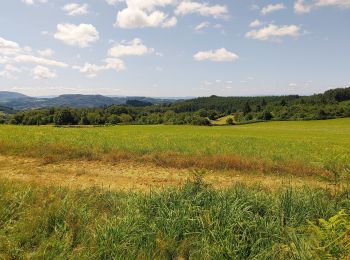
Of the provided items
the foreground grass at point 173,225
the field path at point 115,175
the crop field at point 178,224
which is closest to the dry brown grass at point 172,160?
the field path at point 115,175

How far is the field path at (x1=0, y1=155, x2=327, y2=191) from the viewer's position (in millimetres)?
11648

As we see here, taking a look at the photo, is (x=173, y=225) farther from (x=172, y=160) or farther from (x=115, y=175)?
(x=172, y=160)

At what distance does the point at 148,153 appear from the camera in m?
17.1

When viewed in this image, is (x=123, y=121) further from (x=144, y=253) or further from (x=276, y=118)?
(x=144, y=253)

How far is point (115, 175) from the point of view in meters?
13.0

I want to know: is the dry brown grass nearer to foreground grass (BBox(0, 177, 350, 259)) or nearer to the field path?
the field path

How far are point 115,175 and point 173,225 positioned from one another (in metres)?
7.51

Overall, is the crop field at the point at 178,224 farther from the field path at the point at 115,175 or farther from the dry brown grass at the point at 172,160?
the dry brown grass at the point at 172,160

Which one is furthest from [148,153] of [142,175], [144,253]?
[144,253]

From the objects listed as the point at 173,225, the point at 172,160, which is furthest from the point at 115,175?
the point at 173,225

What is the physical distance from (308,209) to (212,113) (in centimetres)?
12532

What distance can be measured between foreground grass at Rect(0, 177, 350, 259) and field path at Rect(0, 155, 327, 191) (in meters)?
3.89

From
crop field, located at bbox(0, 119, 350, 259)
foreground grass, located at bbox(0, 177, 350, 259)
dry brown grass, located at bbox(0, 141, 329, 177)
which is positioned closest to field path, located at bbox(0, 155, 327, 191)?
dry brown grass, located at bbox(0, 141, 329, 177)

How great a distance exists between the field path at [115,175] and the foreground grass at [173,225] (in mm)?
3890
